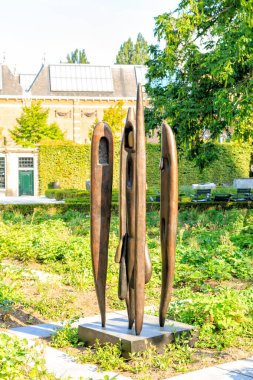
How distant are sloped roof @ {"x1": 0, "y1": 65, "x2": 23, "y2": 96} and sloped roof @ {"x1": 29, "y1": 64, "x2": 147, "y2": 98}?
174 centimetres

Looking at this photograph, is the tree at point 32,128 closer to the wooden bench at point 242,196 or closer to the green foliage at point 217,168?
the green foliage at point 217,168

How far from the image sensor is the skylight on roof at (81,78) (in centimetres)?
5300

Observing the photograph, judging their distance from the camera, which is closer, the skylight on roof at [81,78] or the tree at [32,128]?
the tree at [32,128]

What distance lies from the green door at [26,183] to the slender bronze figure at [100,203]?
34.1 meters

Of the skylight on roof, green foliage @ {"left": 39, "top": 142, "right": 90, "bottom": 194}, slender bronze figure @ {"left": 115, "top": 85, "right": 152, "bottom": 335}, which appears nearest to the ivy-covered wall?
green foliage @ {"left": 39, "top": 142, "right": 90, "bottom": 194}

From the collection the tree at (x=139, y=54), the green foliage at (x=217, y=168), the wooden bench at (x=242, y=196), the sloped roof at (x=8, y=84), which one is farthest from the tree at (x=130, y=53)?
the wooden bench at (x=242, y=196)

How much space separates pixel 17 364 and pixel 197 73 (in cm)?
1425

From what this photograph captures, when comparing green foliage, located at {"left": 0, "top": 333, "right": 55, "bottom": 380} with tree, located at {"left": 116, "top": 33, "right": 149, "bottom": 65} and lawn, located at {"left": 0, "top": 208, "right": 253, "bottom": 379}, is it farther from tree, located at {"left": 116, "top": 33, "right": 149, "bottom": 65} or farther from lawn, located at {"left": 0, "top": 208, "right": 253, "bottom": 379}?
tree, located at {"left": 116, "top": 33, "right": 149, "bottom": 65}

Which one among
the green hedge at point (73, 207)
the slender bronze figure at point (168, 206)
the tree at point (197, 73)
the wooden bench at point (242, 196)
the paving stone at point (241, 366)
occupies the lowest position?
the paving stone at point (241, 366)

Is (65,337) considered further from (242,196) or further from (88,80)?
(88,80)

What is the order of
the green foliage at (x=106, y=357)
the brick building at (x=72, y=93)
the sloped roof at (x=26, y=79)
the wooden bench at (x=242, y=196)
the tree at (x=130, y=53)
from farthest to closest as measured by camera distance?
1. the tree at (x=130, y=53)
2. the sloped roof at (x=26, y=79)
3. the brick building at (x=72, y=93)
4. the wooden bench at (x=242, y=196)
5. the green foliage at (x=106, y=357)

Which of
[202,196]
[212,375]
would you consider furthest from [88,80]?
[212,375]

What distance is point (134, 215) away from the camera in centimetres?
583

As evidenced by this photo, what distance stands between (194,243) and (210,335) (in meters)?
5.32
